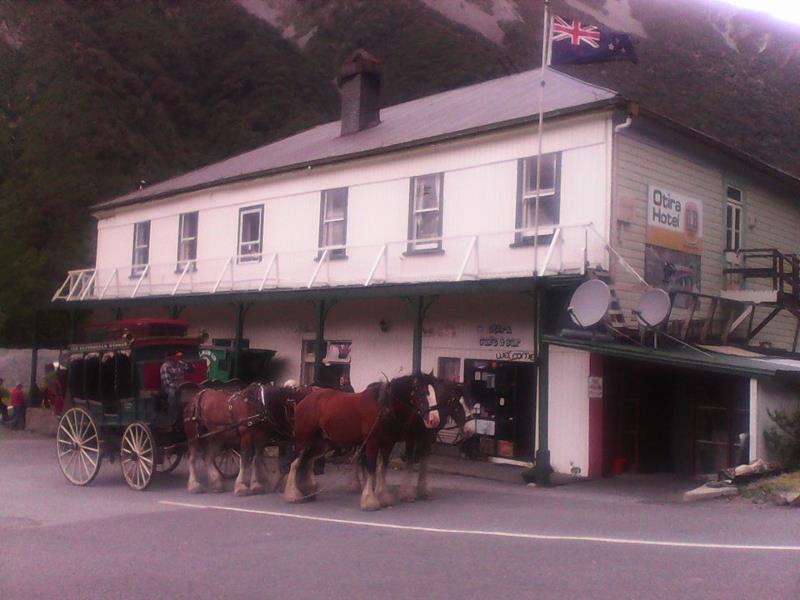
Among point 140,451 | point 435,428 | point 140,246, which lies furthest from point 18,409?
point 435,428

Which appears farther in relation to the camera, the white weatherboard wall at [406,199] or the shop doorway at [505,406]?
the shop doorway at [505,406]

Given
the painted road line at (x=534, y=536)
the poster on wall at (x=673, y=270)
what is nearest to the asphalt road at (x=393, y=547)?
the painted road line at (x=534, y=536)

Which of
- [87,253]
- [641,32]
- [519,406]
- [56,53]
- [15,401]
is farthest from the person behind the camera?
[641,32]

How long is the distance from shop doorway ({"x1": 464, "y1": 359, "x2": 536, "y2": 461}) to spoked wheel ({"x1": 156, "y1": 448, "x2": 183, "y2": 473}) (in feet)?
18.9

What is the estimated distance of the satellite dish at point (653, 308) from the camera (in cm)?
1491

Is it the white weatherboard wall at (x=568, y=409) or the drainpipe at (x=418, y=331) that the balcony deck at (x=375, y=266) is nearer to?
the drainpipe at (x=418, y=331)

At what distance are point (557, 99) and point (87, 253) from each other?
30821 millimetres

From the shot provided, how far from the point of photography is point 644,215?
56.7 ft

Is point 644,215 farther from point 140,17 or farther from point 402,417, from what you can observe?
point 140,17

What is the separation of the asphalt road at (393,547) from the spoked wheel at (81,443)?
0.77 meters

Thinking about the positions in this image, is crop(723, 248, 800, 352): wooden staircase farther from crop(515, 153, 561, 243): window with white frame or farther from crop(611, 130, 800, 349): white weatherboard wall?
crop(515, 153, 561, 243): window with white frame

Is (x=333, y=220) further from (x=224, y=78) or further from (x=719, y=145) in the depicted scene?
(x=224, y=78)

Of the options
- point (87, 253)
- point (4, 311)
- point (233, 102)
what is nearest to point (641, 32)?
point (233, 102)

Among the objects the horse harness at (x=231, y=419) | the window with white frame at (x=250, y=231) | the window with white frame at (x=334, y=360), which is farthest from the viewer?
the window with white frame at (x=250, y=231)
